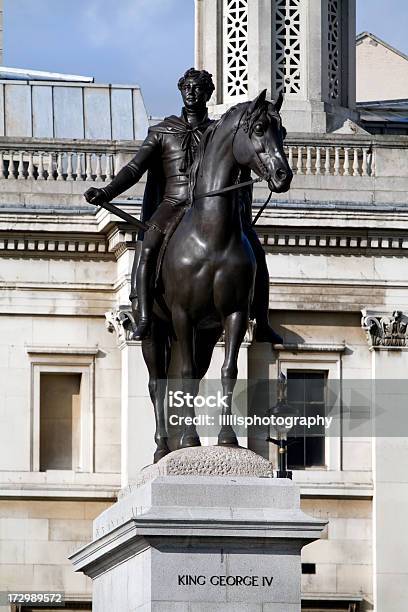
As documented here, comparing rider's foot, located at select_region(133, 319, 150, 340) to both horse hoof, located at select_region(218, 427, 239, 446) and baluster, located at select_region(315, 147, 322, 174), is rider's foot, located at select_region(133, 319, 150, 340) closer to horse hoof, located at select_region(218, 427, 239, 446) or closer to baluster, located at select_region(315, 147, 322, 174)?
horse hoof, located at select_region(218, 427, 239, 446)

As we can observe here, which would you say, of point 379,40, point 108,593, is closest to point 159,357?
point 108,593

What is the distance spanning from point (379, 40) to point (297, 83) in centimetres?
2483

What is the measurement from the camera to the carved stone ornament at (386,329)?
191 ft

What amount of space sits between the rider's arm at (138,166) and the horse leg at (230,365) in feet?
7.47

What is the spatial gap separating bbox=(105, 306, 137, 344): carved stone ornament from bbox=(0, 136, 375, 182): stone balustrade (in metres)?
2.49

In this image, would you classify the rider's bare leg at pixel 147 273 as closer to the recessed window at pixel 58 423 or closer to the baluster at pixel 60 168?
the recessed window at pixel 58 423

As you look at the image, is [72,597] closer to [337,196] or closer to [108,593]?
[337,196]

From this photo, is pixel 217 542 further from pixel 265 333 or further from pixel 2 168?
pixel 2 168

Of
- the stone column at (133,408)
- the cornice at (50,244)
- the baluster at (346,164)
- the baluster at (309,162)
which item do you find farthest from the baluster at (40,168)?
the baluster at (346,164)

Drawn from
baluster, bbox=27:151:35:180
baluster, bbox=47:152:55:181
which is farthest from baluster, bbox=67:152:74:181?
baluster, bbox=27:151:35:180

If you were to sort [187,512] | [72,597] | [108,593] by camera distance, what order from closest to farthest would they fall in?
[187,512]
[108,593]
[72,597]

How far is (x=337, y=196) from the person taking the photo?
58.7 m

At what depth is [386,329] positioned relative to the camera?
5831cm

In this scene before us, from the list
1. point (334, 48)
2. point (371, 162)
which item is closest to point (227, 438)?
point (371, 162)
